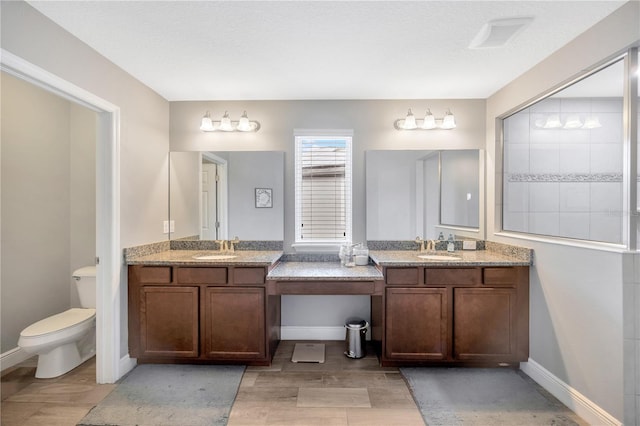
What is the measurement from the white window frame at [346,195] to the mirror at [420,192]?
0.18 metres

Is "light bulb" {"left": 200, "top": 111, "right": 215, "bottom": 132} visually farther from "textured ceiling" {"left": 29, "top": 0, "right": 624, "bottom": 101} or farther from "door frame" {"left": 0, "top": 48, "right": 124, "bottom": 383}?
"door frame" {"left": 0, "top": 48, "right": 124, "bottom": 383}

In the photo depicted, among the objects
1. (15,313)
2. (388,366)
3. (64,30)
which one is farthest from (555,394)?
(15,313)

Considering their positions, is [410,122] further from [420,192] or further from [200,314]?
[200,314]

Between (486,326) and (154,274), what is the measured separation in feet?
8.60

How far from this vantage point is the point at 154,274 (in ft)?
7.89

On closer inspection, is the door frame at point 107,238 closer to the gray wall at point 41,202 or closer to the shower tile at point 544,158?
the gray wall at point 41,202

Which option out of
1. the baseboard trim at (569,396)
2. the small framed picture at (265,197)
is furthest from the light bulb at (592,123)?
the small framed picture at (265,197)

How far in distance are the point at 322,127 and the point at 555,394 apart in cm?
275

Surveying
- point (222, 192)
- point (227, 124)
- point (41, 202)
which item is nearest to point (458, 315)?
point (222, 192)

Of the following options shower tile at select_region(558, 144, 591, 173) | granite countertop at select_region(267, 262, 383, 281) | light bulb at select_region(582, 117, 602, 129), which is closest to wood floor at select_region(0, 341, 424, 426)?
granite countertop at select_region(267, 262, 383, 281)

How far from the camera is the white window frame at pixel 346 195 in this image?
2971mm

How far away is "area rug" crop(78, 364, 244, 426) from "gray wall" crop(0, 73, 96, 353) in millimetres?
1166

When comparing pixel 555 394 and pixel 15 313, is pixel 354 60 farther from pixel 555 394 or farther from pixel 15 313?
pixel 15 313

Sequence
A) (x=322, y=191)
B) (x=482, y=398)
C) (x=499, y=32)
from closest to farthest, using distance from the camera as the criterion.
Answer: (x=499, y=32) < (x=482, y=398) < (x=322, y=191)
